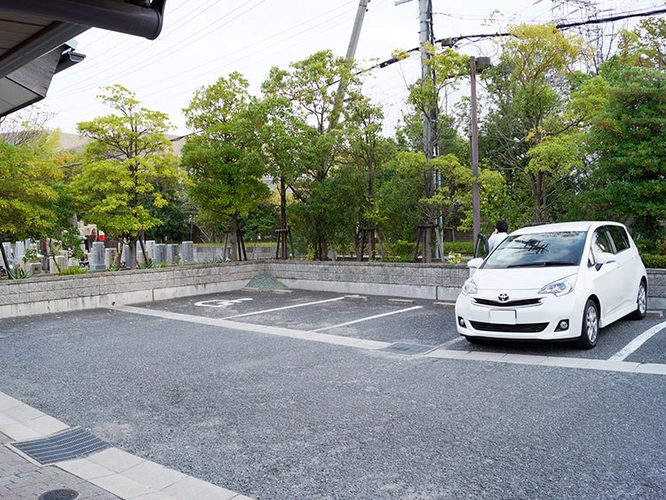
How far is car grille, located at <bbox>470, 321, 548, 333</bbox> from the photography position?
609cm

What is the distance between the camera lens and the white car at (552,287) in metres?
6.07

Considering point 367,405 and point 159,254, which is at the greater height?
point 159,254

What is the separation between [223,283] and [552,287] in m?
9.68

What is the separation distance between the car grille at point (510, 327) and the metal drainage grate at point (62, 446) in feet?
14.2

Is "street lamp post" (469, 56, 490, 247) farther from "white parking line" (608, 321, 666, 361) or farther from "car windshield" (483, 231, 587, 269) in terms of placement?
"white parking line" (608, 321, 666, 361)

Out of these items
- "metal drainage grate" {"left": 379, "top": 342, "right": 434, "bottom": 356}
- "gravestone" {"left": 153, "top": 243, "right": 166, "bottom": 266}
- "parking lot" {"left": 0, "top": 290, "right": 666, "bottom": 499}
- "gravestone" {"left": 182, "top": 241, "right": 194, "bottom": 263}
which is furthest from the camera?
"gravestone" {"left": 182, "top": 241, "right": 194, "bottom": 263}

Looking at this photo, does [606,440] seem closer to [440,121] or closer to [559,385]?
[559,385]

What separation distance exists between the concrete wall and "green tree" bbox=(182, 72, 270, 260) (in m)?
1.84

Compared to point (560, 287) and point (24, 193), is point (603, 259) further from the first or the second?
point (24, 193)

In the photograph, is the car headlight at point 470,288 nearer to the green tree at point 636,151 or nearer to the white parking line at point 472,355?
the white parking line at point 472,355

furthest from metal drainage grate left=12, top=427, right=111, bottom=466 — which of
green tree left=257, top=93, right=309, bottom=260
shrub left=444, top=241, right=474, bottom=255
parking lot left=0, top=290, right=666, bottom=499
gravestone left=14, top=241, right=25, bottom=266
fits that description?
shrub left=444, top=241, right=474, bottom=255

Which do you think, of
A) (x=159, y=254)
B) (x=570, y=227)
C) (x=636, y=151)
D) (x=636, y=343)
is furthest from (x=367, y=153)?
(x=159, y=254)

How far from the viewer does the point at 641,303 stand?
799 centimetres

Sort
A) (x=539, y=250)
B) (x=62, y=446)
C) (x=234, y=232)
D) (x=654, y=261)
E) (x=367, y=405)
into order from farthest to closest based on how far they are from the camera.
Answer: (x=234, y=232) → (x=654, y=261) → (x=539, y=250) → (x=367, y=405) → (x=62, y=446)
